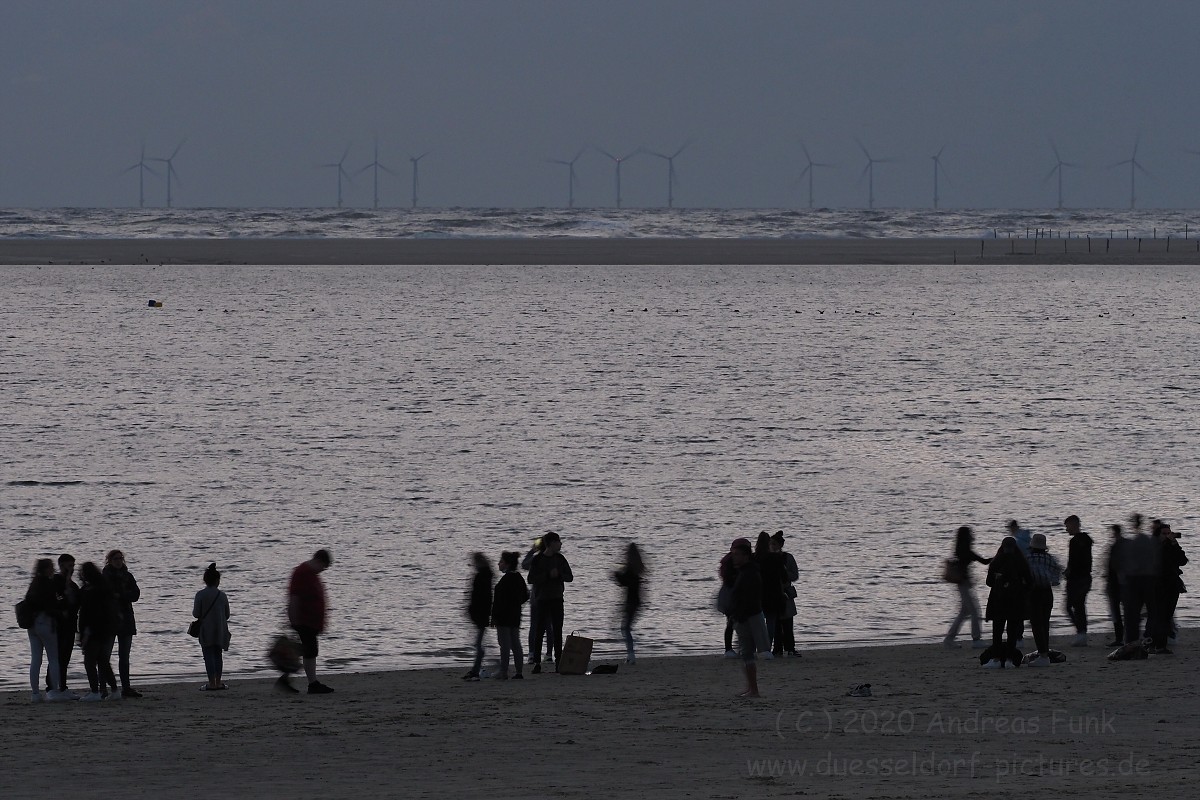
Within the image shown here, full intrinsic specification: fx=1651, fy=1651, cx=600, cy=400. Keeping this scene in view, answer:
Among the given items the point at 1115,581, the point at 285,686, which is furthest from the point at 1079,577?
the point at 285,686

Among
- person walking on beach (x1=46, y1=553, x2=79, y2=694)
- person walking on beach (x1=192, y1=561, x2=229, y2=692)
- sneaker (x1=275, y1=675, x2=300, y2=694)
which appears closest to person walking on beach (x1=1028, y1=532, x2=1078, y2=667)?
sneaker (x1=275, y1=675, x2=300, y2=694)

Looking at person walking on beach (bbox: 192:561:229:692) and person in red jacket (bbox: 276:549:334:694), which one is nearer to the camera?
person in red jacket (bbox: 276:549:334:694)

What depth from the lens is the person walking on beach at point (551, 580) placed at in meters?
20.9

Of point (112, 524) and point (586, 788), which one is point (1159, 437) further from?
point (586, 788)

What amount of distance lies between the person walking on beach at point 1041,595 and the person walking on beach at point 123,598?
1098cm

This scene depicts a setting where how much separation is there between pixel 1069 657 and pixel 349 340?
264 feet

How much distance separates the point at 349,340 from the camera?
324 ft

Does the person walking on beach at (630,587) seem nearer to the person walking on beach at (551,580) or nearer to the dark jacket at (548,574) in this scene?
the person walking on beach at (551,580)

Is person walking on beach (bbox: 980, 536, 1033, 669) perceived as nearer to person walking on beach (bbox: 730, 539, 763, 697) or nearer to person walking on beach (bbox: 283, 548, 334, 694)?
person walking on beach (bbox: 730, 539, 763, 697)

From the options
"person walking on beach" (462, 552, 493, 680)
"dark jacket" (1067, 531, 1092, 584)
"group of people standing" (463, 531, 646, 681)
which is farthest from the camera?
"dark jacket" (1067, 531, 1092, 584)

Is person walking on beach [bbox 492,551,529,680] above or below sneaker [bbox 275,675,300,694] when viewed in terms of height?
above

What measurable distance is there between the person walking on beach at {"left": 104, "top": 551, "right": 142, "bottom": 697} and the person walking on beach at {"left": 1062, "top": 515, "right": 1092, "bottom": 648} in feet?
39.6

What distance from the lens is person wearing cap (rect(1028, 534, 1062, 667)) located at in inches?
810

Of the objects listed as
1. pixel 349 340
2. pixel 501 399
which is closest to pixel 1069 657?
pixel 501 399
